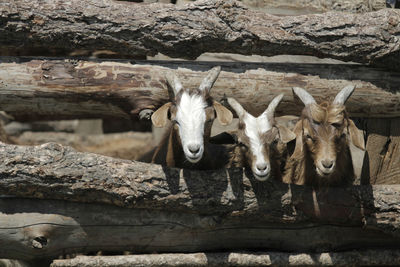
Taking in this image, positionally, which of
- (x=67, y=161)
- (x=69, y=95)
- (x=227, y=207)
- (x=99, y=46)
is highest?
(x=99, y=46)

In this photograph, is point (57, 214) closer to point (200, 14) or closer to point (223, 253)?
point (223, 253)

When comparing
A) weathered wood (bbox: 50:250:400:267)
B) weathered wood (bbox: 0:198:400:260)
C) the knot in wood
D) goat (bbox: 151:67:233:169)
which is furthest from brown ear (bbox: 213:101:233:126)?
the knot in wood

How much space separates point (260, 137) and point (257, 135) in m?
0.04

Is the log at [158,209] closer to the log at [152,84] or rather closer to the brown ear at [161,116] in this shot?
the brown ear at [161,116]

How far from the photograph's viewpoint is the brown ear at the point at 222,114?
5410 millimetres

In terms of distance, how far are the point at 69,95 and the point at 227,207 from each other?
193 cm

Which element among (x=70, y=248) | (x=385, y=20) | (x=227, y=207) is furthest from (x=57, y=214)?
→ (x=385, y=20)

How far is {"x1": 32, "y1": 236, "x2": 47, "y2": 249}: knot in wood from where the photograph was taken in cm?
550

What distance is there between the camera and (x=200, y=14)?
5.66 m

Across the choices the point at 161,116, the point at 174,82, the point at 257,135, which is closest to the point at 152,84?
the point at 174,82

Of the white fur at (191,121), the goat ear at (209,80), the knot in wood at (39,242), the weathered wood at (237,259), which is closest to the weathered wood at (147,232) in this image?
the knot in wood at (39,242)

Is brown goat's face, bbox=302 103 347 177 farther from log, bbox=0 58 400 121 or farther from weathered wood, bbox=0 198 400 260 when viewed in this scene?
weathered wood, bbox=0 198 400 260

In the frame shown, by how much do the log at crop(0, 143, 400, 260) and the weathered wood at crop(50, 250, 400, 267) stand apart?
13 centimetres

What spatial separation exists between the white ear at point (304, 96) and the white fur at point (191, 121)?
992 millimetres
